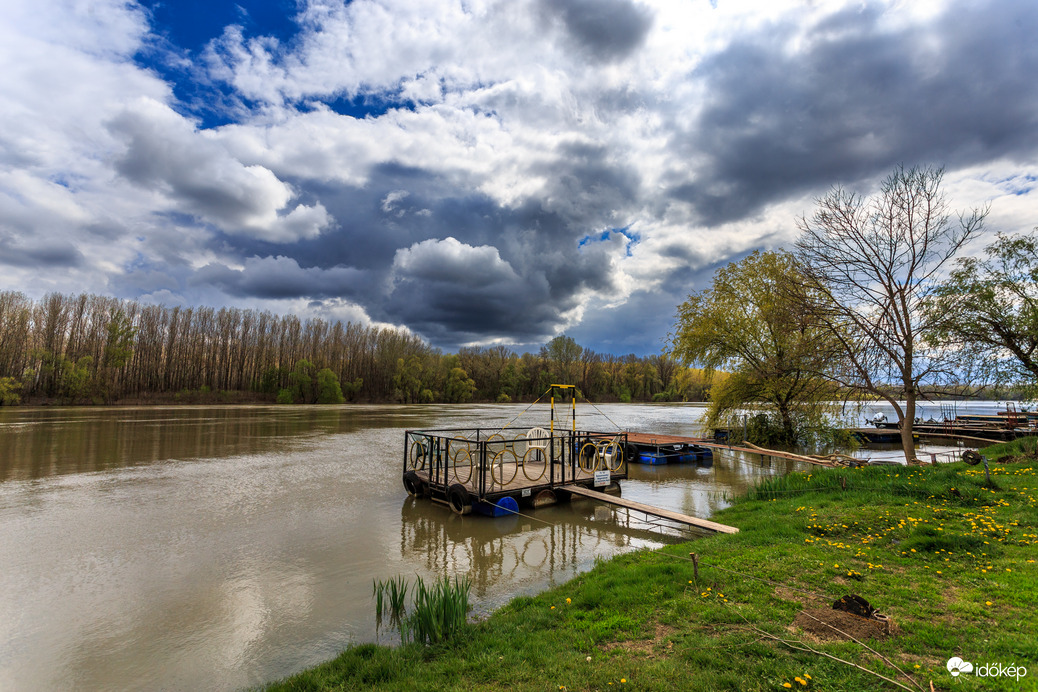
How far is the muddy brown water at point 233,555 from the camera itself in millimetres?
5707

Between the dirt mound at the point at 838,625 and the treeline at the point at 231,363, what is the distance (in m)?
38.9

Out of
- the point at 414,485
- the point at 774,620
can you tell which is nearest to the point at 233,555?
the point at 414,485

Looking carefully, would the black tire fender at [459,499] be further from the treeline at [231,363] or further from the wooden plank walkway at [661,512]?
the treeline at [231,363]

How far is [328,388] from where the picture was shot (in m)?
77.9

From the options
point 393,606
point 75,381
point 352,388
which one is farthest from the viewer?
point 352,388

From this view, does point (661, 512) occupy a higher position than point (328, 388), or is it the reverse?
point (328, 388)

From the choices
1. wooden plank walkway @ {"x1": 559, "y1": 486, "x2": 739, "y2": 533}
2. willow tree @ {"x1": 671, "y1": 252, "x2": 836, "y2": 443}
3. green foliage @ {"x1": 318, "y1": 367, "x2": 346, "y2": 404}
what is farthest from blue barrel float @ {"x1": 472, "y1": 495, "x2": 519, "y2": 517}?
green foliage @ {"x1": 318, "y1": 367, "x2": 346, "y2": 404}

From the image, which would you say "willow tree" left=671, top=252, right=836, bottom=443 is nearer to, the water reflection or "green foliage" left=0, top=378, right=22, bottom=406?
the water reflection

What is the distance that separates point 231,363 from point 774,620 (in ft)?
306

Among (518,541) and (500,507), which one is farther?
(500,507)

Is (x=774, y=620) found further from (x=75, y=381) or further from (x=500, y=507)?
(x=75, y=381)

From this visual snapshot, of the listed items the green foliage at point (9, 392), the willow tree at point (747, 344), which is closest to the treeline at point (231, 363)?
the green foliage at point (9, 392)

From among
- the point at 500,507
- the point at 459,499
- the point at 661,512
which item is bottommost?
the point at 500,507

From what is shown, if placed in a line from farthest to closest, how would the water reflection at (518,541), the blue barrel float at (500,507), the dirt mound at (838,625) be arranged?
the blue barrel float at (500,507) < the water reflection at (518,541) < the dirt mound at (838,625)
